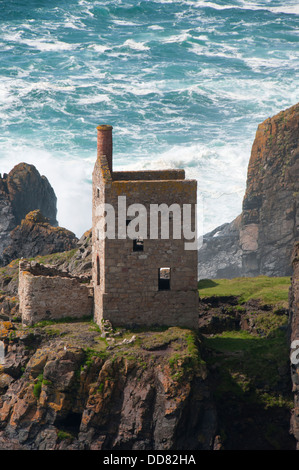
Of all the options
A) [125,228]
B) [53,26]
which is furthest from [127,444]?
[53,26]

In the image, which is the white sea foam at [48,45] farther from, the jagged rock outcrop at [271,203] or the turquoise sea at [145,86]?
the jagged rock outcrop at [271,203]

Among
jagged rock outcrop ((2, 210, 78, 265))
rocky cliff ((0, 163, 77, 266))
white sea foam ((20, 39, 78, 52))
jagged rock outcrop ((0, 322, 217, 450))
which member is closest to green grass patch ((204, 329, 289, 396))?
jagged rock outcrop ((0, 322, 217, 450))

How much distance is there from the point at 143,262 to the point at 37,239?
95.8 ft

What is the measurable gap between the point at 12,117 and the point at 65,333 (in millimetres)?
69217

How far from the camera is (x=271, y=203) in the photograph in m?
77.8

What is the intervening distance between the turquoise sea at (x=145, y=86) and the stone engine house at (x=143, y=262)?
5158 cm

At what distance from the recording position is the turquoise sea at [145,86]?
101 m

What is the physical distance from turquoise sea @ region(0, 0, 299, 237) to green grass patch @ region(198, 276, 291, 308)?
39177mm

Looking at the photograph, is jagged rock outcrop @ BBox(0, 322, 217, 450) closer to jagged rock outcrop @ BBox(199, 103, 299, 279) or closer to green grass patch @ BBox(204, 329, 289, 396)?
green grass patch @ BBox(204, 329, 289, 396)

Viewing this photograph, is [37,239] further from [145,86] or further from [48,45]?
[48,45]

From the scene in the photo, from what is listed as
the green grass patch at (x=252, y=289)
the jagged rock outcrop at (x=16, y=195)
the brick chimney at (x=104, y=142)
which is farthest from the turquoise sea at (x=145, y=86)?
the brick chimney at (x=104, y=142)

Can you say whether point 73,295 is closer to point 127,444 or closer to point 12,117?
point 127,444

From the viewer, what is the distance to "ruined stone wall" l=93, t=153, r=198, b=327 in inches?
1559

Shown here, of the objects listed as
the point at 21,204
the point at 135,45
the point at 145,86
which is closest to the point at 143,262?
the point at 21,204
